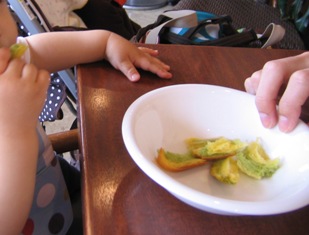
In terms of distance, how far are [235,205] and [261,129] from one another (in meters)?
0.20

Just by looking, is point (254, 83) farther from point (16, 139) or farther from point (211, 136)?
point (16, 139)

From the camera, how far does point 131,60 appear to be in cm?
69

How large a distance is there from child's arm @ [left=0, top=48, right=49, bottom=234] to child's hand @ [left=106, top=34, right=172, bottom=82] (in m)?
0.20

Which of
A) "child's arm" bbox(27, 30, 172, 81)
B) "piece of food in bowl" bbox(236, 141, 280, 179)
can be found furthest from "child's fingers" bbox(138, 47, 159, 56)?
"piece of food in bowl" bbox(236, 141, 280, 179)

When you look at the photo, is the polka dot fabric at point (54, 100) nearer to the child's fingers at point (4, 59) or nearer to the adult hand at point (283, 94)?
the child's fingers at point (4, 59)

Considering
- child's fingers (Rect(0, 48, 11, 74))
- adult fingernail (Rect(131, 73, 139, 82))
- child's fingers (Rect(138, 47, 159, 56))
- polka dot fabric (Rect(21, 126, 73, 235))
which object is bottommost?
polka dot fabric (Rect(21, 126, 73, 235))

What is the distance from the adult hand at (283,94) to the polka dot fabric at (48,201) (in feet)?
1.46

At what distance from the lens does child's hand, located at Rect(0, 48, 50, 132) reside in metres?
0.48

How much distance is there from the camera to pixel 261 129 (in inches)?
19.7

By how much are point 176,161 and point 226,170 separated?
0.07 metres

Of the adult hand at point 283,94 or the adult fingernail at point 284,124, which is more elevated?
the adult hand at point 283,94

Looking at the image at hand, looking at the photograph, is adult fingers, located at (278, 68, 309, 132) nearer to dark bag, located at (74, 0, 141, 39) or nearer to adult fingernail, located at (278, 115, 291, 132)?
adult fingernail, located at (278, 115, 291, 132)

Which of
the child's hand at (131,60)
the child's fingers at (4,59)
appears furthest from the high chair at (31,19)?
the child's fingers at (4,59)

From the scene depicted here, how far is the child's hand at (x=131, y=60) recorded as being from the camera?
657 millimetres
